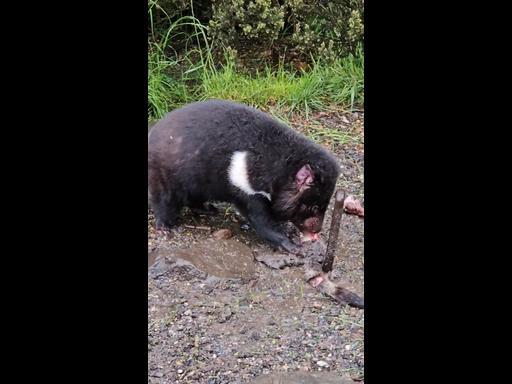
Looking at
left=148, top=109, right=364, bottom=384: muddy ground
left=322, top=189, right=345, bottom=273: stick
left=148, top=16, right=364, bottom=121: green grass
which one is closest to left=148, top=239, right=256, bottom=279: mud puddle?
left=148, top=109, right=364, bottom=384: muddy ground

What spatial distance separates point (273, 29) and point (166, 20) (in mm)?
822

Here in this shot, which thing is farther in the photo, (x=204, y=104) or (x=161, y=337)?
(x=204, y=104)

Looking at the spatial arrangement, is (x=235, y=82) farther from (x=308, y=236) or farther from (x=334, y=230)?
→ (x=334, y=230)

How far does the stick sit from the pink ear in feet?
1.43

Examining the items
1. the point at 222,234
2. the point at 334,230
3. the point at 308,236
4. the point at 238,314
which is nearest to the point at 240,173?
the point at 222,234

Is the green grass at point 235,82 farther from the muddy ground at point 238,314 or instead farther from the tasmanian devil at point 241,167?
the muddy ground at point 238,314

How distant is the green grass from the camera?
4.78 m

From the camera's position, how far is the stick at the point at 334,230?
313cm

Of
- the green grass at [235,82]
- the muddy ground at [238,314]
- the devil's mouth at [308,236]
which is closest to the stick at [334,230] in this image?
the muddy ground at [238,314]

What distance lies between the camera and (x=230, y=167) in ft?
12.4

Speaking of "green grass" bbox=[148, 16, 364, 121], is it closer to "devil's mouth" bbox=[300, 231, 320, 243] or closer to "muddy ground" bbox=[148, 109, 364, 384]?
"muddy ground" bbox=[148, 109, 364, 384]
